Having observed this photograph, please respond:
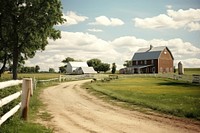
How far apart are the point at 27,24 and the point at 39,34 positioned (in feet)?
7.66

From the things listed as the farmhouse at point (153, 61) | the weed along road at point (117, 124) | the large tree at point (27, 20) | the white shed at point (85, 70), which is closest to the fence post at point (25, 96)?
the weed along road at point (117, 124)

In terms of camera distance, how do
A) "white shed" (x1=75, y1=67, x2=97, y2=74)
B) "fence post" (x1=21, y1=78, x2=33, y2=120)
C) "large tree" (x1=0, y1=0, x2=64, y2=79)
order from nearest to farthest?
"fence post" (x1=21, y1=78, x2=33, y2=120)
"large tree" (x1=0, y1=0, x2=64, y2=79)
"white shed" (x1=75, y1=67, x2=97, y2=74)

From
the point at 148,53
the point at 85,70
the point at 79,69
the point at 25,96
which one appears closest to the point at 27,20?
the point at 25,96

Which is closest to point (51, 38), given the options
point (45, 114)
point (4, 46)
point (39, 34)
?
point (39, 34)

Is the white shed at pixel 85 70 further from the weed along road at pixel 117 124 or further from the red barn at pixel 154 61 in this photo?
the weed along road at pixel 117 124

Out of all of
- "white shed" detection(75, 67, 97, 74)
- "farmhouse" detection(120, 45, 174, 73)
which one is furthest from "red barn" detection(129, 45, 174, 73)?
"white shed" detection(75, 67, 97, 74)

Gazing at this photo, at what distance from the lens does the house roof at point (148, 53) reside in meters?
102

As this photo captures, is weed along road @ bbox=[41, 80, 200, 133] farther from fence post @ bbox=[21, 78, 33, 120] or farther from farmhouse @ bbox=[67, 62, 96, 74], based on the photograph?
farmhouse @ bbox=[67, 62, 96, 74]

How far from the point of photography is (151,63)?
4033 inches

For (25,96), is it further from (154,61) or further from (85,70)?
(85,70)

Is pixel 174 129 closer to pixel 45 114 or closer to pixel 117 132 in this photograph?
pixel 117 132

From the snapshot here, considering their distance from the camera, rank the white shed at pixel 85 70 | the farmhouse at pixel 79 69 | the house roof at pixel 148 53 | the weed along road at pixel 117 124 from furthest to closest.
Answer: the farmhouse at pixel 79 69 < the white shed at pixel 85 70 < the house roof at pixel 148 53 < the weed along road at pixel 117 124

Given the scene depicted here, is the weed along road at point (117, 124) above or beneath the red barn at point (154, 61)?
beneath

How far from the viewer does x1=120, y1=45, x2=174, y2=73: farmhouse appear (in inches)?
3969
